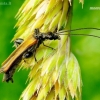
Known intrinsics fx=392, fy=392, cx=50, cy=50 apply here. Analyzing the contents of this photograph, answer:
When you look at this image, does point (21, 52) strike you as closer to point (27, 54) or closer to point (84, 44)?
point (27, 54)

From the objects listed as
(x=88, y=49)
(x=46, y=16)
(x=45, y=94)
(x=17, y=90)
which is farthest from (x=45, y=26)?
(x=17, y=90)

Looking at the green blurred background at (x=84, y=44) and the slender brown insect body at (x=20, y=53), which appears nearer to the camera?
the slender brown insect body at (x=20, y=53)

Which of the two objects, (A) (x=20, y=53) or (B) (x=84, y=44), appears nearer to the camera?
(A) (x=20, y=53)

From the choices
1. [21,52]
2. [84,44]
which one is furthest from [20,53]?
[84,44]

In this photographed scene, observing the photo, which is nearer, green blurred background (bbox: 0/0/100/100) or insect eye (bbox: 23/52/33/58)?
insect eye (bbox: 23/52/33/58)

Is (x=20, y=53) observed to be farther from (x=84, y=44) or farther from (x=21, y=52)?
(x=84, y=44)

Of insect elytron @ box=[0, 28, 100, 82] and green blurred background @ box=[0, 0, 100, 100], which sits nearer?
insect elytron @ box=[0, 28, 100, 82]

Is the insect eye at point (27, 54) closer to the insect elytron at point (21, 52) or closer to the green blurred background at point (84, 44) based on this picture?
the insect elytron at point (21, 52)

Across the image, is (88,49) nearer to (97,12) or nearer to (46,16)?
(97,12)

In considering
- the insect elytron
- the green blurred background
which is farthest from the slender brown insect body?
the green blurred background

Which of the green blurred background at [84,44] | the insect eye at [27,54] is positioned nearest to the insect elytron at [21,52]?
the insect eye at [27,54]

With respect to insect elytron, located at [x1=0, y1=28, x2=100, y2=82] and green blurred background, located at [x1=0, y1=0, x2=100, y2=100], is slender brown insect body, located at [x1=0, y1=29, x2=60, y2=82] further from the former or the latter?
green blurred background, located at [x1=0, y1=0, x2=100, y2=100]
